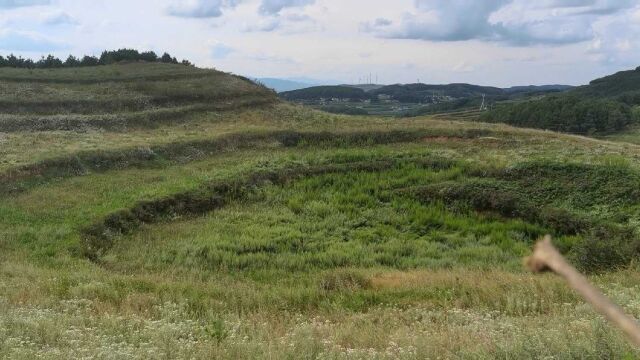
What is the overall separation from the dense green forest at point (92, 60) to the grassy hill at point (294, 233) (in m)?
17.3

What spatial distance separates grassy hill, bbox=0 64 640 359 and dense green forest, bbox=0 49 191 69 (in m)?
17.3

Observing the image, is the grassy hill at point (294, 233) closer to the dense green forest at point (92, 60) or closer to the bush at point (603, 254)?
the bush at point (603, 254)

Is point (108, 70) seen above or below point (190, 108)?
above

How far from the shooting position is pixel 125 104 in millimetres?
41125

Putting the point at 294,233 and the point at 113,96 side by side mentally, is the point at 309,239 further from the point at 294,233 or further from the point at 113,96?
the point at 113,96

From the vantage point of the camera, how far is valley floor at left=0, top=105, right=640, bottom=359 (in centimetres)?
667

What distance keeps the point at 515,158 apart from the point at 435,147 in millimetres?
5069

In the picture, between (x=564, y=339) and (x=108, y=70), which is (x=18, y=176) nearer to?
(x=564, y=339)

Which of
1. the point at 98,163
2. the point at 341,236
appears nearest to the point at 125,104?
the point at 98,163

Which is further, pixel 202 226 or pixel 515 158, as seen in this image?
pixel 515 158

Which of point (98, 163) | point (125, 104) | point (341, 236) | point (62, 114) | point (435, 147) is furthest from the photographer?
point (125, 104)

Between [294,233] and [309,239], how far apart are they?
0.58m

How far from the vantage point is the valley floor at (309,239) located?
263 inches

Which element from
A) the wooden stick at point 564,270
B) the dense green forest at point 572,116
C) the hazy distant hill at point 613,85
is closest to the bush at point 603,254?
the wooden stick at point 564,270
